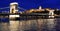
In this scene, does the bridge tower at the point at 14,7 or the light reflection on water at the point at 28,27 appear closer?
the light reflection on water at the point at 28,27

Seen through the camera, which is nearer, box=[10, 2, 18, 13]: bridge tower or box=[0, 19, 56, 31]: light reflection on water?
box=[0, 19, 56, 31]: light reflection on water

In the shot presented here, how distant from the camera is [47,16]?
5700cm

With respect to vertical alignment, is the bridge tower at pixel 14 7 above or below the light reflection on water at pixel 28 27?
above

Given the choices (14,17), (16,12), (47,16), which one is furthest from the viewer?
(47,16)

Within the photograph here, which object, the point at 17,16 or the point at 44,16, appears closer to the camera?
the point at 17,16

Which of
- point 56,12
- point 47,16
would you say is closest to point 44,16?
point 47,16

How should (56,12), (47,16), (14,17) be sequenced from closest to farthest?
(14,17) < (47,16) < (56,12)

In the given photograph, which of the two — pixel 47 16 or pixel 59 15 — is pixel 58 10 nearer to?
pixel 59 15

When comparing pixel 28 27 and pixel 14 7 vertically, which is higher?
pixel 14 7

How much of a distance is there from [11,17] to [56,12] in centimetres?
2581

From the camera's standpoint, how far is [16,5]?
4941cm

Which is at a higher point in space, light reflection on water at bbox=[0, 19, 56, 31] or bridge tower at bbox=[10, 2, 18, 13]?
bridge tower at bbox=[10, 2, 18, 13]

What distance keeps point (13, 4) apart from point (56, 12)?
2337 cm

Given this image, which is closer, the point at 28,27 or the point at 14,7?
the point at 28,27
